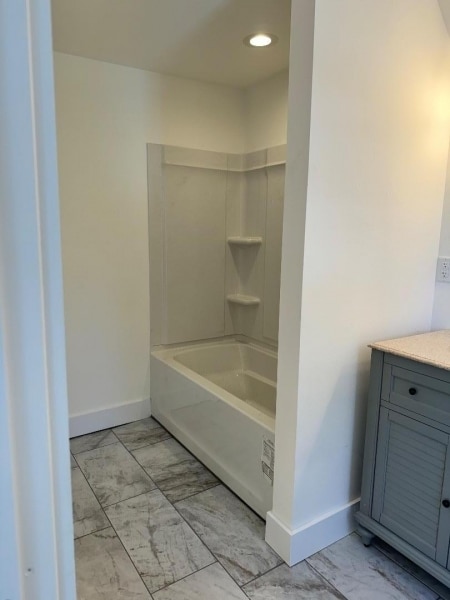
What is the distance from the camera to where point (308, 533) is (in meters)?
1.73

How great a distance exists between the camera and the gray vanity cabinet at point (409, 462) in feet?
4.93

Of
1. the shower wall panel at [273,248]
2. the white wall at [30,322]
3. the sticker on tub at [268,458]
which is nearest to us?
the white wall at [30,322]

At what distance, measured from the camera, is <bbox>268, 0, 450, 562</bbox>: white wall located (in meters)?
1.52

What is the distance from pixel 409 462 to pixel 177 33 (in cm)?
225

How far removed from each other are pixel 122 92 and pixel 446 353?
232cm

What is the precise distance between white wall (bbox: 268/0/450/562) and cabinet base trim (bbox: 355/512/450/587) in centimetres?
11

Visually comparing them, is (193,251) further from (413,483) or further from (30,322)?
(30,322)

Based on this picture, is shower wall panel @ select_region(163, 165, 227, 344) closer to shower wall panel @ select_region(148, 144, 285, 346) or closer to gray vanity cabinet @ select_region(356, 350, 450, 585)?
shower wall panel @ select_region(148, 144, 285, 346)

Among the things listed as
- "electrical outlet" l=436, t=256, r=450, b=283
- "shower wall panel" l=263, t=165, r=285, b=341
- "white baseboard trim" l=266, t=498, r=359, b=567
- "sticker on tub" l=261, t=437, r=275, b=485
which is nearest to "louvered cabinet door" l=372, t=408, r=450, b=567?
"white baseboard trim" l=266, t=498, r=359, b=567

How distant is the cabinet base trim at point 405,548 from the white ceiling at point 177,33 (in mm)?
2279

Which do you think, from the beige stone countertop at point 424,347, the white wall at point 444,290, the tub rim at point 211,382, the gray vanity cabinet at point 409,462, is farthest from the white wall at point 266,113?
the gray vanity cabinet at point 409,462

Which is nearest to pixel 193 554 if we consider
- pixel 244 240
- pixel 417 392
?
pixel 417 392

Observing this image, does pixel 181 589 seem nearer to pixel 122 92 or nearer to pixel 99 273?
pixel 99 273

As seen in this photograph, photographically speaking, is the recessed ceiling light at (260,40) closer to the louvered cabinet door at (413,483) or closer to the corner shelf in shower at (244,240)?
the corner shelf in shower at (244,240)
